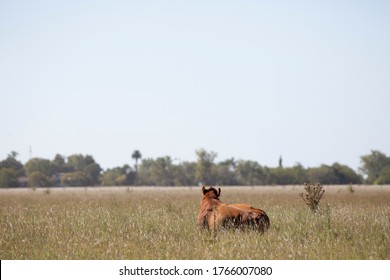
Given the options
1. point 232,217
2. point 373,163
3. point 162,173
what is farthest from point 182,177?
point 232,217

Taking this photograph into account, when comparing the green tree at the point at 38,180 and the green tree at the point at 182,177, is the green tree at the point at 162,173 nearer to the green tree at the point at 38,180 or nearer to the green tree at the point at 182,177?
the green tree at the point at 182,177

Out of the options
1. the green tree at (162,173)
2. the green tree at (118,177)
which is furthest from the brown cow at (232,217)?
the green tree at (118,177)

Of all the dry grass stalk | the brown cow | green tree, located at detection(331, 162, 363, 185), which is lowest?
the brown cow

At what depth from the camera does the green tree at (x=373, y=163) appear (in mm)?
134375

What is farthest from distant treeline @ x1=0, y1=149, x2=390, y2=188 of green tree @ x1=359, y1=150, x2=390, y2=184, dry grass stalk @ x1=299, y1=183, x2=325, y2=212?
dry grass stalk @ x1=299, y1=183, x2=325, y2=212

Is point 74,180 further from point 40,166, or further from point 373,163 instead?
point 373,163

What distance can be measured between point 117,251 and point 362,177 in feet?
421

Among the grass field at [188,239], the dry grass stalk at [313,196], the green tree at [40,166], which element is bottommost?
the grass field at [188,239]

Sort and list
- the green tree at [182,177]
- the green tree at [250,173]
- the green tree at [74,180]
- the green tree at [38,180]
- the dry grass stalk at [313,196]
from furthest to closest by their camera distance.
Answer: the green tree at [74,180], the green tree at [182,177], the green tree at [250,173], the green tree at [38,180], the dry grass stalk at [313,196]

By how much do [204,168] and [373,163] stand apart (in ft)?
155

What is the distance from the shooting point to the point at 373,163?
135 metres

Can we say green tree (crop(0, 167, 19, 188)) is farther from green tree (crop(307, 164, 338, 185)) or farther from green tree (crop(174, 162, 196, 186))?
green tree (crop(307, 164, 338, 185))

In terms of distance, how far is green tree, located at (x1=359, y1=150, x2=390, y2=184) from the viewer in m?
134
